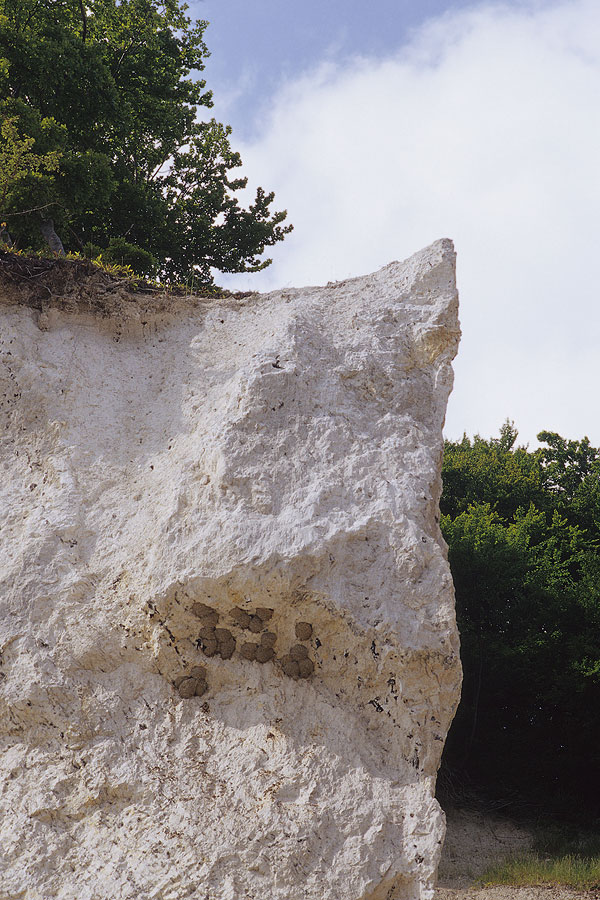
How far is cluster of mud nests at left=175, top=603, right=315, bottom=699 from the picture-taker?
4766 mm

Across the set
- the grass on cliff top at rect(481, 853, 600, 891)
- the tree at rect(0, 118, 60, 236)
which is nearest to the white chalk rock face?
the tree at rect(0, 118, 60, 236)

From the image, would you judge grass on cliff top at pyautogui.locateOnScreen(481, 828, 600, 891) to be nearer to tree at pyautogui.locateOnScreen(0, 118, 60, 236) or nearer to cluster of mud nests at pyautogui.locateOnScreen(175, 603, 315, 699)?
cluster of mud nests at pyautogui.locateOnScreen(175, 603, 315, 699)

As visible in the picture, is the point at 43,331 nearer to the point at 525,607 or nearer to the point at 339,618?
the point at 339,618

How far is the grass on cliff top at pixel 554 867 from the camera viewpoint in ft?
29.8

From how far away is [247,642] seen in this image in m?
4.82

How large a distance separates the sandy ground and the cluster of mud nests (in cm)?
415

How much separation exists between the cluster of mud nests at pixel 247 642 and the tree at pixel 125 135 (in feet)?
27.9

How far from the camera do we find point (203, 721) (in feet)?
15.3

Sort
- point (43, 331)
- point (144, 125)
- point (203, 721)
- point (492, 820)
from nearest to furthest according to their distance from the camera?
1. point (203, 721)
2. point (43, 331)
3. point (492, 820)
4. point (144, 125)

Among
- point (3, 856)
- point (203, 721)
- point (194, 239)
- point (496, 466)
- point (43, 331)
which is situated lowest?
point (3, 856)

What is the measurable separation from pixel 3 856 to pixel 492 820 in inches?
419

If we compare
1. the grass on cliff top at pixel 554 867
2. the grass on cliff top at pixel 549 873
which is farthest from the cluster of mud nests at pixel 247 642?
the grass on cliff top at pixel 554 867

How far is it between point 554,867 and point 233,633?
7298mm

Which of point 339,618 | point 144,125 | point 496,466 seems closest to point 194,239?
point 144,125
